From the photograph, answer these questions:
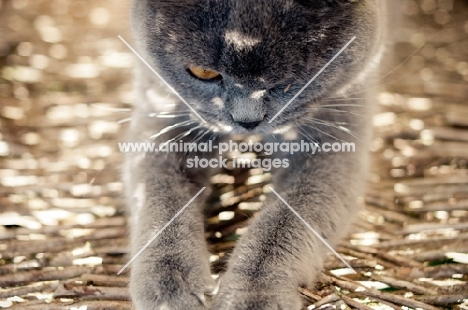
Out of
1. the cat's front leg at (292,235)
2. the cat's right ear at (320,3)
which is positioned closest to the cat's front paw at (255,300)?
the cat's front leg at (292,235)

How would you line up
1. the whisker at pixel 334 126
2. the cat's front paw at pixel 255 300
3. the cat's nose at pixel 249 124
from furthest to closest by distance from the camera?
the whisker at pixel 334 126 < the cat's nose at pixel 249 124 < the cat's front paw at pixel 255 300

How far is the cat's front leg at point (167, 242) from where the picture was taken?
85cm

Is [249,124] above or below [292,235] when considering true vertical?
above

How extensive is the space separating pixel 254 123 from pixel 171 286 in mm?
321

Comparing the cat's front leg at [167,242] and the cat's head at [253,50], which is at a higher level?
the cat's head at [253,50]

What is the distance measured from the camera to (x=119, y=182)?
Answer: 1232 millimetres

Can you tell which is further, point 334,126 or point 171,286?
point 334,126

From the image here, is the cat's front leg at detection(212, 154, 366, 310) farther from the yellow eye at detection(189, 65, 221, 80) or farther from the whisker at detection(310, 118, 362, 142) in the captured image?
the yellow eye at detection(189, 65, 221, 80)

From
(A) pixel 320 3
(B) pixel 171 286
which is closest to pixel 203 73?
(A) pixel 320 3

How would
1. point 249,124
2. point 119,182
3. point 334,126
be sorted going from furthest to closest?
point 119,182, point 334,126, point 249,124

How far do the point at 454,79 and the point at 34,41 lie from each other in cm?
137

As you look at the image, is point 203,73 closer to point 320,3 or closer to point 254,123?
point 254,123

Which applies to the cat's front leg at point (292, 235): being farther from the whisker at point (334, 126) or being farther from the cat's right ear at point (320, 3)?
the cat's right ear at point (320, 3)

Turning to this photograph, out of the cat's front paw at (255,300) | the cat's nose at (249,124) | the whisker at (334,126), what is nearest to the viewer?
the cat's front paw at (255,300)
